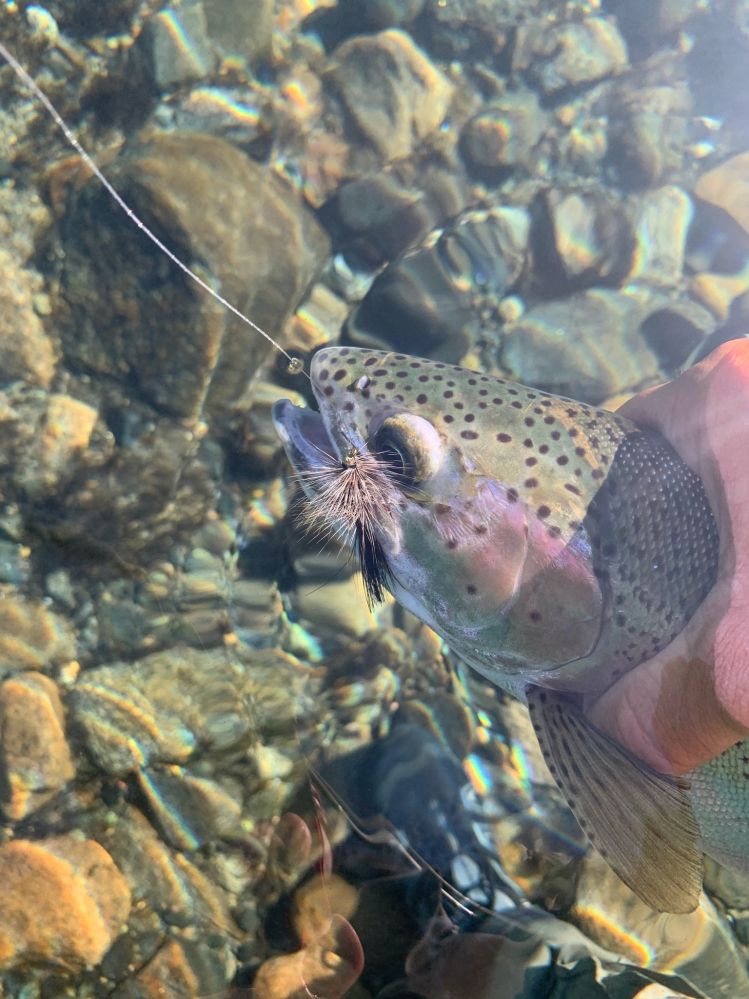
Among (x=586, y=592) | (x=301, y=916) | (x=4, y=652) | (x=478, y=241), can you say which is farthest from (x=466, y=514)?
(x=478, y=241)

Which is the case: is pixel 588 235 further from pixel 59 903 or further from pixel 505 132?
pixel 59 903

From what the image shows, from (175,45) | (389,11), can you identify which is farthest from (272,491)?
(389,11)

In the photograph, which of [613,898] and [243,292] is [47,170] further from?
[613,898]

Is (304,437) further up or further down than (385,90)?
further down

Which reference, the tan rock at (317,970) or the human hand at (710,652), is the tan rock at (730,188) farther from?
the tan rock at (317,970)

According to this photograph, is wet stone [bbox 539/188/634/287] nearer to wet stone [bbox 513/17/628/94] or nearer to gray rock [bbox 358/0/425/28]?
wet stone [bbox 513/17/628/94]

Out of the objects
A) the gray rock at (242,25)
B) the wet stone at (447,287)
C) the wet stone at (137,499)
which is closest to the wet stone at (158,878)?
the wet stone at (137,499)
